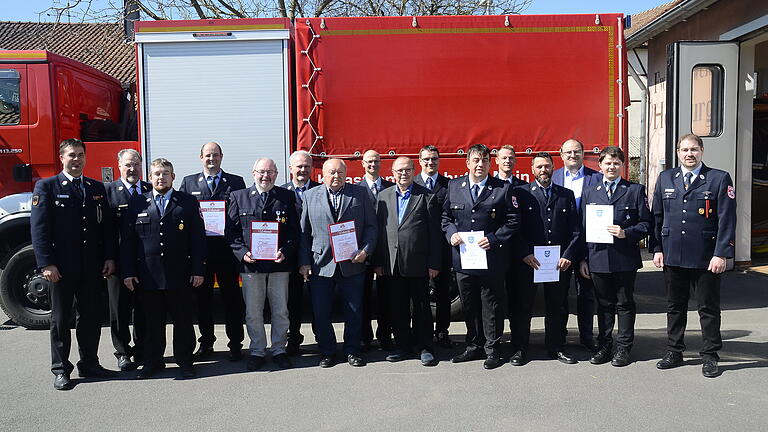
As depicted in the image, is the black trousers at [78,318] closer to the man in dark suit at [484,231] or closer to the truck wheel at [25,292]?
the truck wheel at [25,292]

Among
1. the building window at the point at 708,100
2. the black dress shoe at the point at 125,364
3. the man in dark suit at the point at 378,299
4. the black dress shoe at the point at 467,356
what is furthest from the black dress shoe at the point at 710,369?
the black dress shoe at the point at 125,364

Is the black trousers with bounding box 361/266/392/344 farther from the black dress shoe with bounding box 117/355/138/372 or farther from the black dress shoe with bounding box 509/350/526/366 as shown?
the black dress shoe with bounding box 117/355/138/372

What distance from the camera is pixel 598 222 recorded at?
5.12 meters

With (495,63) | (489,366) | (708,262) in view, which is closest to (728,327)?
(708,262)

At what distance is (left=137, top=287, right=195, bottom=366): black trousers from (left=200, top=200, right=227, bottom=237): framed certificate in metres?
0.55

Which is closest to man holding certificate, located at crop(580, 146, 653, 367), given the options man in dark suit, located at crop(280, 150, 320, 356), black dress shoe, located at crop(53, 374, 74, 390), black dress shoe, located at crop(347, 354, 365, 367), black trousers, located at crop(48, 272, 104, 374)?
black dress shoe, located at crop(347, 354, 365, 367)

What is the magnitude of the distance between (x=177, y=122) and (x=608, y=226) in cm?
402

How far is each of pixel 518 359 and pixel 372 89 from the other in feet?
9.38

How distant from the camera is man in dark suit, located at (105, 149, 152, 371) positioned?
527 cm

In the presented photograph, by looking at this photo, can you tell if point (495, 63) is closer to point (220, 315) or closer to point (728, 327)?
point (728, 327)

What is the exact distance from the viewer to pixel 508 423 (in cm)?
401

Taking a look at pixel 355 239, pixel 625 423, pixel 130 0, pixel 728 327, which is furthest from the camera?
pixel 130 0

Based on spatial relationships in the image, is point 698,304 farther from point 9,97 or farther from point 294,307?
point 9,97

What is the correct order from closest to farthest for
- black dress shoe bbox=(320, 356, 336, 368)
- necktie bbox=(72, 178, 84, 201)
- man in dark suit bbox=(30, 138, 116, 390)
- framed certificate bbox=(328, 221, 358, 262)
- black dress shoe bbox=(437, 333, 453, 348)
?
1. man in dark suit bbox=(30, 138, 116, 390)
2. necktie bbox=(72, 178, 84, 201)
3. framed certificate bbox=(328, 221, 358, 262)
4. black dress shoe bbox=(320, 356, 336, 368)
5. black dress shoe bbox=(437, 333, 453, 348)
